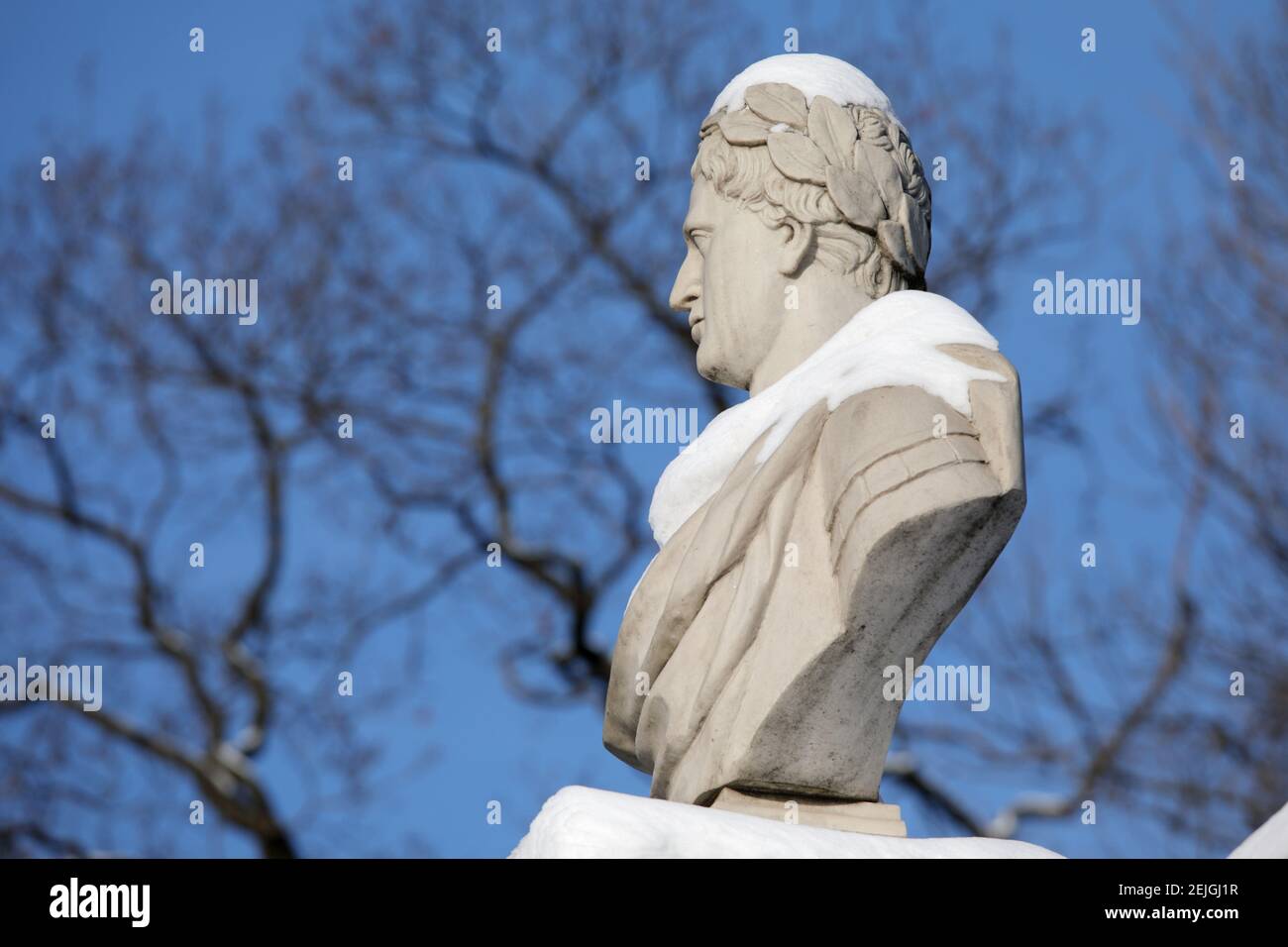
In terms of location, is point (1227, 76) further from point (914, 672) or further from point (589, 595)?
point (914, 672)

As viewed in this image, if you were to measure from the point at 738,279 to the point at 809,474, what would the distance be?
63 cm

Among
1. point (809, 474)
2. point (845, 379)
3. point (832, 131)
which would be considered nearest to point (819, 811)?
point (809, 474)

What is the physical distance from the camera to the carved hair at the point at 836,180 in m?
5.76

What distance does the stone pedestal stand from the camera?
5.28 metres

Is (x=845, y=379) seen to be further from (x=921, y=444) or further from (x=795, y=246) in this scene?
(x=795, y=246)

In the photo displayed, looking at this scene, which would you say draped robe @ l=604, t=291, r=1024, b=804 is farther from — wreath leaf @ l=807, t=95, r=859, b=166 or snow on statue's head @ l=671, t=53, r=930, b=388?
wreath leaf @ l=807, t=95, r=859, b=166

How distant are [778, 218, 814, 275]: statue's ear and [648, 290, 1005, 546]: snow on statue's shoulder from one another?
19 centimetres

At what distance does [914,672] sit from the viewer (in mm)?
5348

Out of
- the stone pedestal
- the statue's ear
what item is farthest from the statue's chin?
the stone pedestal

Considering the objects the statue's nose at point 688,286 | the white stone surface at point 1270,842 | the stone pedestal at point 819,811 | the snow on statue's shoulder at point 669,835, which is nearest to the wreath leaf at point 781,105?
the statue's nose at point 688,286

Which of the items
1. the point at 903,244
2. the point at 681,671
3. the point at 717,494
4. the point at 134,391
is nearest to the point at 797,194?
the point at 903,244

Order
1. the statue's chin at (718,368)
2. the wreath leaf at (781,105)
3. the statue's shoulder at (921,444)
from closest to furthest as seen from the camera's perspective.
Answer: the statue's shoulder at (921,444) < the wreath leaf at (781,105) < the statue's chin at (718,368)

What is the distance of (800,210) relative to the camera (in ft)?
19.0

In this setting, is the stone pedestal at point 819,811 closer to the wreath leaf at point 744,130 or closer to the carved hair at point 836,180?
the carved hair at point 836,180
